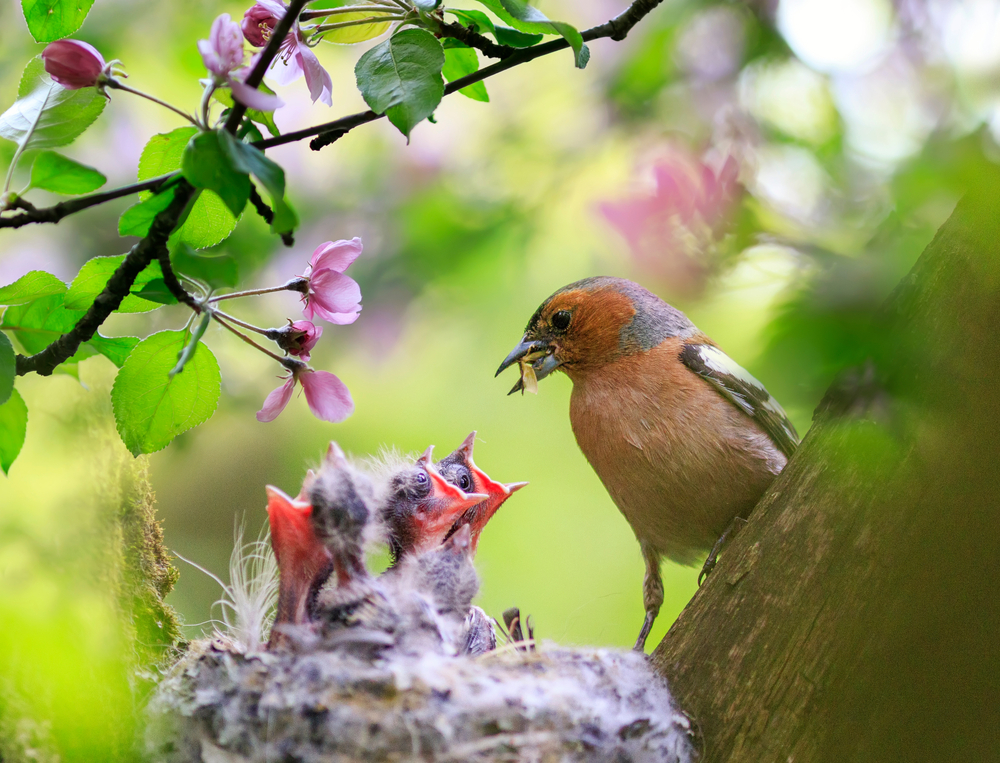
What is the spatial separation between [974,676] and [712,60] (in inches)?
105

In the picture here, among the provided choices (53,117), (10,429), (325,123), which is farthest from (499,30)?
(10,429)

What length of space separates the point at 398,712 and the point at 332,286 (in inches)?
29.6

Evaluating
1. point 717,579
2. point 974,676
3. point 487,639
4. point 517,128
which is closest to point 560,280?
point 517,128

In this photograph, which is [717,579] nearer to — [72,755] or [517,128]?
[72,755]

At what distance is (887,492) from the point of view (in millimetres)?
1445

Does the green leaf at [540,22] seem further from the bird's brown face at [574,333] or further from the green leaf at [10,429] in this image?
the bird's brown face at [574,333]

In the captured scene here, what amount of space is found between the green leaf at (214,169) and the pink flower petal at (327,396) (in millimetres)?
434

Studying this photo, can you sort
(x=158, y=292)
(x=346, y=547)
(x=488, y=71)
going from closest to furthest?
1. (x=158, y=292)
2. (x=488, y=71)
3. (x=346, y=547)

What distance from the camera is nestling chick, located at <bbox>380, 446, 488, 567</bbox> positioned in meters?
2.07

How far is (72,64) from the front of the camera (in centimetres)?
109

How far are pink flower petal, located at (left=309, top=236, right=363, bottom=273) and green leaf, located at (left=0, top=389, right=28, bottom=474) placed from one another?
529 millimetres

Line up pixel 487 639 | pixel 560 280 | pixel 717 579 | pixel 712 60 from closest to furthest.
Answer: pixel 717 579, pixel 487 639, pixel 712 60, pixel 560 280

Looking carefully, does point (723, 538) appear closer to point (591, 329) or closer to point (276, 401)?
point (591, 329)

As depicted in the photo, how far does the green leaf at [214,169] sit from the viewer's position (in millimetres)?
970
